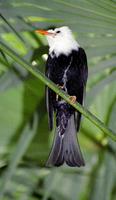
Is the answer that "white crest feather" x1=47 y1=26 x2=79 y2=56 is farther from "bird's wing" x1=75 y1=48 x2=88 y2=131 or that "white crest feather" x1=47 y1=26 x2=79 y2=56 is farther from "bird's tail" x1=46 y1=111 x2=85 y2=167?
"bird's tail" x1=46 y1=111 x2=85 y2=167

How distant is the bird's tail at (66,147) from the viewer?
38.5 inches

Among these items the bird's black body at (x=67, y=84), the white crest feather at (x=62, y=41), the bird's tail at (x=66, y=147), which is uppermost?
the white crest feather at (x=62, y=41)

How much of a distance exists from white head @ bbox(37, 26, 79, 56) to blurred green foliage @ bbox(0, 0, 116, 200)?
3cm

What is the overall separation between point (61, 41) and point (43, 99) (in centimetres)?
19

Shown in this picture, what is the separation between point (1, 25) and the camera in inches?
38.5

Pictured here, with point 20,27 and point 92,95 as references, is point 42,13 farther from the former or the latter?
point 92,95

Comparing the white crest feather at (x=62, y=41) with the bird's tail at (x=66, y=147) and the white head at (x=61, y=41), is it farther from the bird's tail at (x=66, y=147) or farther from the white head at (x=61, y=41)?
the bird's tail at (x=66, y=147)

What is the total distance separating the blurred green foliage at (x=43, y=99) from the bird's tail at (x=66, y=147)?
0.03m

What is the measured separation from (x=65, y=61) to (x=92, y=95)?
0.74ft

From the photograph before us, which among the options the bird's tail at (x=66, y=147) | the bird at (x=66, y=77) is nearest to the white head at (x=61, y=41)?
the bird at (x=66, y=77)

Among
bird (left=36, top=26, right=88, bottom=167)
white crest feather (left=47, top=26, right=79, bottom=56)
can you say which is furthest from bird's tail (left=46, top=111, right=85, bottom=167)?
white crest feather (left=47, top=26, right=79, bottom=56)

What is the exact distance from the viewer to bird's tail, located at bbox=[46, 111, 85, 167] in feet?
3.21

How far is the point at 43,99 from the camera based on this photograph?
3.96ft

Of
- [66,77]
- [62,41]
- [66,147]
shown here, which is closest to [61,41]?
[62,41]
